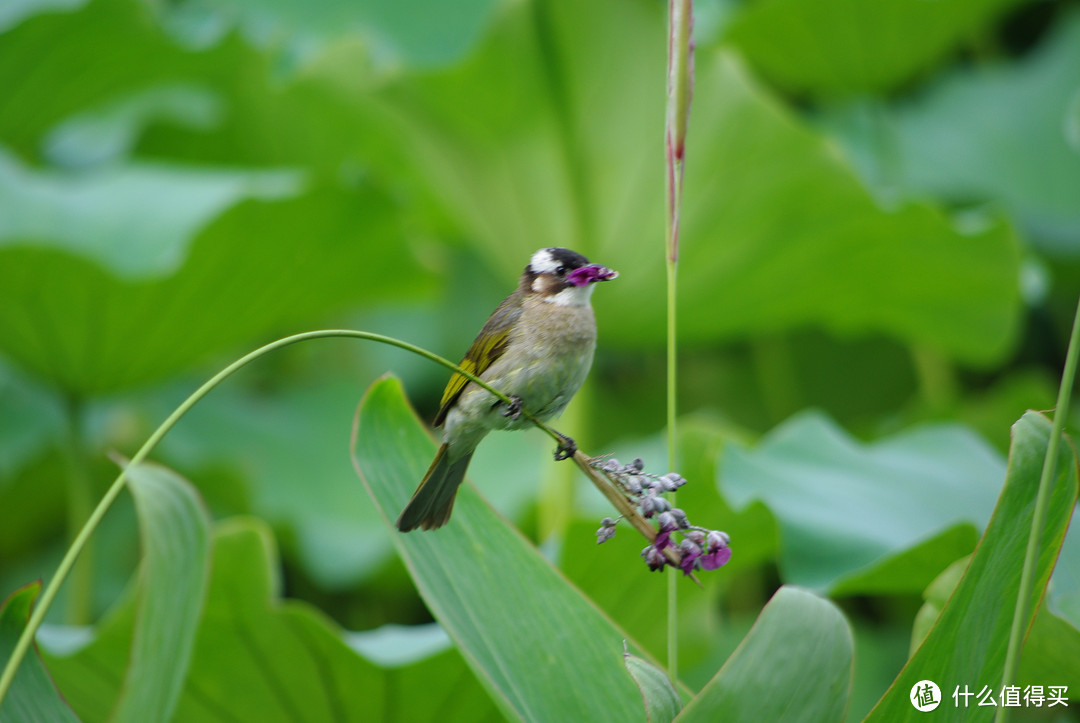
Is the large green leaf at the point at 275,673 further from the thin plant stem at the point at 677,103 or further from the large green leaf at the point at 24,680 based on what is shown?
the thin plant stem at the point at 677,103

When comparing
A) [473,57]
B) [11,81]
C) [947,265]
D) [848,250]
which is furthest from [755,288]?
[11,81]

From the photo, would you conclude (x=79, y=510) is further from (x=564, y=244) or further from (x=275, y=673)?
(x=564, y=244)

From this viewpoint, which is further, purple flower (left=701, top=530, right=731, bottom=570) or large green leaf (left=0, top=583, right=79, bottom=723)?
large green leaf (left=0, top=583, right=79, bottom=723)

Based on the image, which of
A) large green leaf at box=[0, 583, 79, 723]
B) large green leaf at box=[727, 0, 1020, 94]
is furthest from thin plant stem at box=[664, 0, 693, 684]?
large green leaf at box=[727, 0, 1020, 94]

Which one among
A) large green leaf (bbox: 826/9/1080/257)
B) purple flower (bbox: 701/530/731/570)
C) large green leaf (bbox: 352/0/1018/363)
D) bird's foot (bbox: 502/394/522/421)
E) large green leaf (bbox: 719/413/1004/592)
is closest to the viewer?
purple flower (bbox: 701/530/731/570)

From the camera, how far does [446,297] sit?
283 cm

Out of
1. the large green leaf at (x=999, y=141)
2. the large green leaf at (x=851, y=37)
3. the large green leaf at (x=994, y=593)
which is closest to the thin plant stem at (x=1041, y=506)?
the large green leaf at (x=994, y=593)

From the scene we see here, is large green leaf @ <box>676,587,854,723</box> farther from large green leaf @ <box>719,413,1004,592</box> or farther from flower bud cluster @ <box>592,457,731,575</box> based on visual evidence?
large green leaf @ <box>719,413,1004,592</box>

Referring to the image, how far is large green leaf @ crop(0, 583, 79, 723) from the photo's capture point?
2.04ft

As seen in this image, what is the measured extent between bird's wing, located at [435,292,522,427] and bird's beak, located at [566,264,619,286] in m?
0.11

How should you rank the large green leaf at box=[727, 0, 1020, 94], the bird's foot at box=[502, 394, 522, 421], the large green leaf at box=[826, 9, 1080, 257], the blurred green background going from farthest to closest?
the large green leaf at box=[826, 9, 1080, 257]
the large green leaf at box=[727, 0, 1020, 94]
the blurred green background
the bird's foot at box=[502, 394, 522, 421]

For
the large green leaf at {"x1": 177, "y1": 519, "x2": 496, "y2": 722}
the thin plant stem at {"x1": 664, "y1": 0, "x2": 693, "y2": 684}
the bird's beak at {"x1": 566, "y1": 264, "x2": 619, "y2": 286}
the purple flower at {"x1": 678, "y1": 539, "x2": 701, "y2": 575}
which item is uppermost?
the thin plant stem at {"x1": 664, "y1": 0, "x2": 693, "y2": 684}

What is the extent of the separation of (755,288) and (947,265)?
0.37 meters

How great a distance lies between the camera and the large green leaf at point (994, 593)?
562mm
